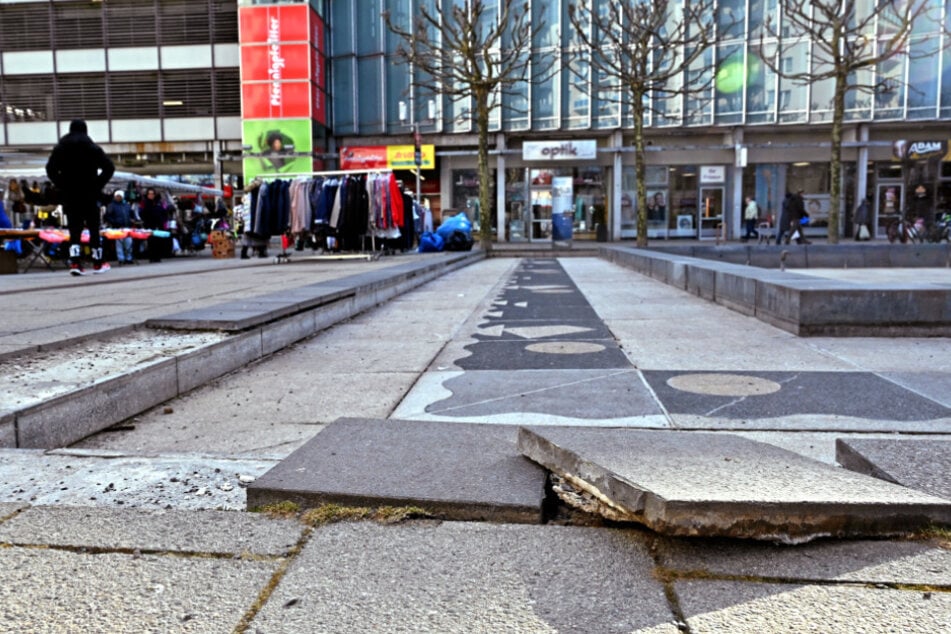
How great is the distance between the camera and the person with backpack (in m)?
33.1

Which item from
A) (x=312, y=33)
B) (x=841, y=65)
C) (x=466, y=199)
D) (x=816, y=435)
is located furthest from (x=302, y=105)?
(x=816, y=435)

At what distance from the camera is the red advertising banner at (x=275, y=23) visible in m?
33.5

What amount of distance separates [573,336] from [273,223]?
37.8 feet

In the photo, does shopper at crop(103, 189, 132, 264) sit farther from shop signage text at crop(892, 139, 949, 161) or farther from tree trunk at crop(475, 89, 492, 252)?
shop signage text at crop(892, 139, 949, 161)

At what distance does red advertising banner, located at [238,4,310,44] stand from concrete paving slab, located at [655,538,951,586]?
116 feet

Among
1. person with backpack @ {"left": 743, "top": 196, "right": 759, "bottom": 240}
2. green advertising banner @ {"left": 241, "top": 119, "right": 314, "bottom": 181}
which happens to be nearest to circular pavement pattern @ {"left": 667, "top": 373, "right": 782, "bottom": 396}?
person with backpack @ {"left": 743, "top": 196, "right": 759, "bottom": 240}

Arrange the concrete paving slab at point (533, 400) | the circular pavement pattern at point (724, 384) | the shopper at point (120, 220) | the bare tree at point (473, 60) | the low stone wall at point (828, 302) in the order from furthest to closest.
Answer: the bare tree at point (473, 60)
the shopper at point (120, 220)
the low stone wall at point (828, 302)
the circular pavement pattern at point (724, 384)
the concrete paving slab at point (533, 400)

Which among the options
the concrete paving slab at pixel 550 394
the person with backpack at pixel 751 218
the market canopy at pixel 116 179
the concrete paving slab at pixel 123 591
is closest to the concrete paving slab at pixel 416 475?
the concrete paving slab at pixel 123 591

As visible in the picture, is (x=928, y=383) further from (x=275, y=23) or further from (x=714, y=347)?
(x=275, y=23)

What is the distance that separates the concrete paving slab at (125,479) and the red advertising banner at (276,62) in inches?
1319

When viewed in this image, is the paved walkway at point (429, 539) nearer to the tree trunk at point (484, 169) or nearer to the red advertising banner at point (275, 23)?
the tree trunk at point (484, 169)

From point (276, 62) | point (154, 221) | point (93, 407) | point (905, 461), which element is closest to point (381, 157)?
point (276, 62)

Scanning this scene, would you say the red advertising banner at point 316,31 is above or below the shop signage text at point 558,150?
above

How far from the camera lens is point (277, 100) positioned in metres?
33.7
